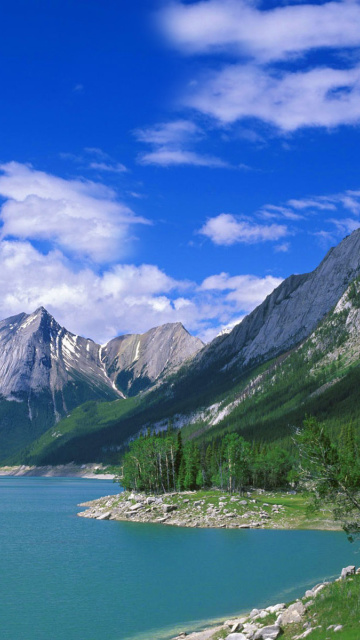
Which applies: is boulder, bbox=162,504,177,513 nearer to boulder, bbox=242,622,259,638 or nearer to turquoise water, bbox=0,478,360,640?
turquoise water, bbox=0,478,360,640

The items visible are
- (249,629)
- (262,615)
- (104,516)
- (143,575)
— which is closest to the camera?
(249,629)

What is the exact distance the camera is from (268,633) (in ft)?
100

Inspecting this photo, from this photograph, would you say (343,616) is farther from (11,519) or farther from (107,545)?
(11,519)

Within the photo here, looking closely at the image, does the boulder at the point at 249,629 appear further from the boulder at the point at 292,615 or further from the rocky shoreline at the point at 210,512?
the rocky shoreline at the point at 210,512

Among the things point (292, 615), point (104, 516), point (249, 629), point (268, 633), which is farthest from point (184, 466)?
point (268, 633)

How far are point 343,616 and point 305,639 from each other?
115 inches

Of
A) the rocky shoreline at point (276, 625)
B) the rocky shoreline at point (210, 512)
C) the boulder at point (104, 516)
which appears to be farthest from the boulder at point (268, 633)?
the boulder at point (104, 516)

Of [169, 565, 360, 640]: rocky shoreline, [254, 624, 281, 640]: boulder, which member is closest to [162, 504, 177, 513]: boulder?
[169, 565, 360, 640]: rocky shoreline

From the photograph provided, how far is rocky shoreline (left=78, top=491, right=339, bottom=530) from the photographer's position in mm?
97875

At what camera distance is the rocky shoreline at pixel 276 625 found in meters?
→ 30.0

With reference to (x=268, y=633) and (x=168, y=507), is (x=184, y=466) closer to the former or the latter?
(x=168, y=507)

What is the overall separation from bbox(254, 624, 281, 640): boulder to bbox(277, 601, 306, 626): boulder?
44.4 inches

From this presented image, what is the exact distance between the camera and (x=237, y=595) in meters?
50.8

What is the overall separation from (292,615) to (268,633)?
253 centimetres
